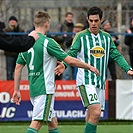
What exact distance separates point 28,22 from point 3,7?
0.88 meters

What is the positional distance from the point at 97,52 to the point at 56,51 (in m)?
1.48

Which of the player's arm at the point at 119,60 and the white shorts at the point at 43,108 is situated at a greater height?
the player's arm at the point at 119,60

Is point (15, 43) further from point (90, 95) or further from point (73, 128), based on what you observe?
point (73, 128)

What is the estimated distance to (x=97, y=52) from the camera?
411 inches

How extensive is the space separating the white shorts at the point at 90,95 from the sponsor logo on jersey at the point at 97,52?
19.6 inches

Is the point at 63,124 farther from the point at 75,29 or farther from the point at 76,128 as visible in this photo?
the point at 75,29

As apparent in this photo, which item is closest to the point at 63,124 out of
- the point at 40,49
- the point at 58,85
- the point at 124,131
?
the point at 58,85

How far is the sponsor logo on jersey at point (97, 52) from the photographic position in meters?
10.4

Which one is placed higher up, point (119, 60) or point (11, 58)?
point (11, 58)

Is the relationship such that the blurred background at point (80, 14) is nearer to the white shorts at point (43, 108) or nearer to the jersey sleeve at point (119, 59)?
the jersey sleeve at point (119, 59)

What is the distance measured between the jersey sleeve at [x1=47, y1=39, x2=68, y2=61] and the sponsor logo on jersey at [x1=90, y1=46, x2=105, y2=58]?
138cm

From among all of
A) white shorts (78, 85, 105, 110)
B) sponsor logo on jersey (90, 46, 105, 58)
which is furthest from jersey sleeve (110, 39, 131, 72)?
white shorts (78, 85, 105, 110)

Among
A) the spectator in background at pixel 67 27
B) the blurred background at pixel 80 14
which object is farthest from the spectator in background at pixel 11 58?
the spectator in background at pixel 67 27

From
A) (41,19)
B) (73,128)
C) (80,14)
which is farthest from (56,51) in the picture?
(80,14)
